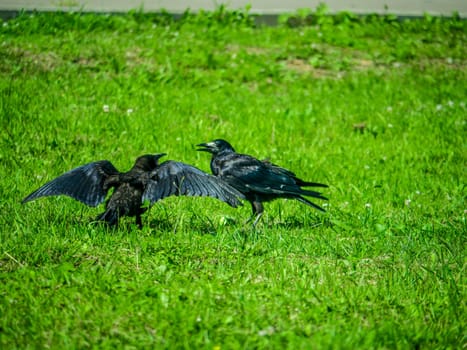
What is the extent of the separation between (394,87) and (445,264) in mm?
6385

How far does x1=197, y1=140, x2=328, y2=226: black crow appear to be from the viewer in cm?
695

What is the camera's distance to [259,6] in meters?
14.6

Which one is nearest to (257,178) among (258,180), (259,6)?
(258,180)

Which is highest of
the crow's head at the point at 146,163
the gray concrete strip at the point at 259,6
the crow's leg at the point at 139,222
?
the gray concrete strip at the point at 259,6

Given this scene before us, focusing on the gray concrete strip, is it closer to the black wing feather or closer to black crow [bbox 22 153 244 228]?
the black wing feather

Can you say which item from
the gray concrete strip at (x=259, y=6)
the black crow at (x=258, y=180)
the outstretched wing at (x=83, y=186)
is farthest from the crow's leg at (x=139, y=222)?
the gray concrete strip at (x=259, y=6)

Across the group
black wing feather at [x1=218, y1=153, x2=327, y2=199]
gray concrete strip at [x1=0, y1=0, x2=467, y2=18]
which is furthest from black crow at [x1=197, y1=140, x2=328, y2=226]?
gray concrete strip at [x1=0, y1=0, x2=467, y2=18]

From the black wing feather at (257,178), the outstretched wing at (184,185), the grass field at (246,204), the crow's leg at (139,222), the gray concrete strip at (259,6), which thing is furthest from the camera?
the gray concrete strip at (259,6)

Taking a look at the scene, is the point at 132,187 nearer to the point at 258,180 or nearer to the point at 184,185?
the point at 184,185

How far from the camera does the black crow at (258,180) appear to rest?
6.95m

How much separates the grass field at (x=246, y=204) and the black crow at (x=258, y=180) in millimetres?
249

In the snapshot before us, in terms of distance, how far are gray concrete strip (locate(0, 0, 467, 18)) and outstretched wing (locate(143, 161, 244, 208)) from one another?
7.44 m

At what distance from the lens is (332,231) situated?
22.5 feet

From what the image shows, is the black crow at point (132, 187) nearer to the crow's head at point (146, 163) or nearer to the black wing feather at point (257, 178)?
the crow's head at point (146, 163)
